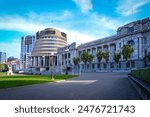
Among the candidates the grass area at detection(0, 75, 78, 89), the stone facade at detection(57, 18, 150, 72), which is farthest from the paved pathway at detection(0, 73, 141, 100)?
the stone facade at detection(57, 18, 150, 72)

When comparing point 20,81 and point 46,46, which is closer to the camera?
point 20,81

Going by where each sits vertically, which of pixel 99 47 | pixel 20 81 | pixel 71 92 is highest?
pixel 99 47

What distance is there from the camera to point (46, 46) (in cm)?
13938

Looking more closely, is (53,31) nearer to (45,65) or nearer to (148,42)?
(45,65)

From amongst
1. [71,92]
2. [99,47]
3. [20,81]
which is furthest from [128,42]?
[71,92]

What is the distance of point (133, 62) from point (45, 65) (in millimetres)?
81158

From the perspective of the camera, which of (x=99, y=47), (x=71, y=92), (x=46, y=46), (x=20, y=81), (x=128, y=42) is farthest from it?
(x=46, y=46)

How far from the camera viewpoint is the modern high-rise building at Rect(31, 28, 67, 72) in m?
140

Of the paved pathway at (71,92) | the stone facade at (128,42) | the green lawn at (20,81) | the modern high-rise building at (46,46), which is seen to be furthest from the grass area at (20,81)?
the modern high-rise building at (46,46)

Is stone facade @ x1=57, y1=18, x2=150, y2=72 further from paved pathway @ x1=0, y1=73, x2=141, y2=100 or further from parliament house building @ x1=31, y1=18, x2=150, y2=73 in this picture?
paved pathway @ x1=0, y1=73, x2=141, y2=100

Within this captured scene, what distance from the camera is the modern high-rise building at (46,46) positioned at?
458 ft

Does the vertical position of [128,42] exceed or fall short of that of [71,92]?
it exceeds it

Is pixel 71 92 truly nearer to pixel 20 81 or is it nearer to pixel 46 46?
pixel 20 81

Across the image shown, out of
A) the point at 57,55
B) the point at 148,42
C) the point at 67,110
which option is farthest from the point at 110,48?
the point at 67,110
